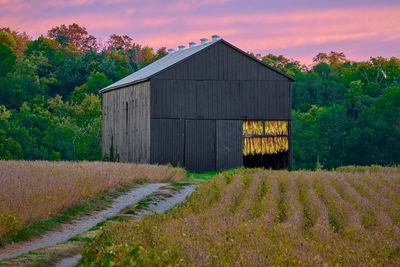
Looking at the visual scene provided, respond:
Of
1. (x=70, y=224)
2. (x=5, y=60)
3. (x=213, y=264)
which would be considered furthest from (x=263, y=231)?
(x=5, y=60)

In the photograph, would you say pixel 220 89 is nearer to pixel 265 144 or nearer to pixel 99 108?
pixel 265 144

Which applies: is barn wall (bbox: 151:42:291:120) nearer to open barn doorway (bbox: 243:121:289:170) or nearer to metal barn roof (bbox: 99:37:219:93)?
open barn doorway (bbox: 243:121:289:170)

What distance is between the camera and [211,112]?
102 feet

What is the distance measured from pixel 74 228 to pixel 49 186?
6.56ft

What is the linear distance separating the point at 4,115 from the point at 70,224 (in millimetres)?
36963

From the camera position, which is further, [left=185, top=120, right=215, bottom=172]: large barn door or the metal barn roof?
the metal barn roof

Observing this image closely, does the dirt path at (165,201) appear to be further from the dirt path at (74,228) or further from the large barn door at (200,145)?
the large barn door at (200,145)

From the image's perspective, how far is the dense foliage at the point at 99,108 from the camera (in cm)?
5075

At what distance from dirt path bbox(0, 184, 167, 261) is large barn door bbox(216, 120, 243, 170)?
11.3 meters

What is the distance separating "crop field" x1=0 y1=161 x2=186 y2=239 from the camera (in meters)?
12.9

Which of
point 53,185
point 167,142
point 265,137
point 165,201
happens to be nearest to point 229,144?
point 265,137

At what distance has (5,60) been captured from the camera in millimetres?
61906

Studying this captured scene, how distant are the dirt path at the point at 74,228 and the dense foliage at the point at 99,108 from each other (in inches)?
1131

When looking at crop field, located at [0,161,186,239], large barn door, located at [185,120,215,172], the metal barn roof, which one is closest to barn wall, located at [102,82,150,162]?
the metal barn roof
